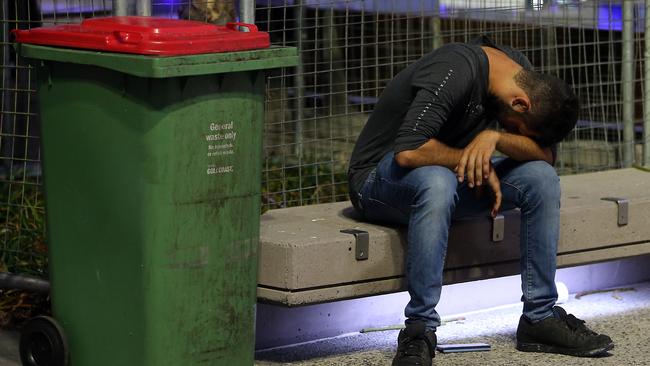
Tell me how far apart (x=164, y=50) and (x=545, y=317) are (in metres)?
1.85

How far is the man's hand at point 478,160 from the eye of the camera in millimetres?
4402

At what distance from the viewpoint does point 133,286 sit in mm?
3891

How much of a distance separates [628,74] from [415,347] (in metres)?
2.85

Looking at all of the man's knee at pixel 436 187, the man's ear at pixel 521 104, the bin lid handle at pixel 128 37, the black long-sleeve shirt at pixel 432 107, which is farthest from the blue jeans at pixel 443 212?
the bin lid handle at pixel 128 37

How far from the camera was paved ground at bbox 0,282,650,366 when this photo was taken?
4660 mm

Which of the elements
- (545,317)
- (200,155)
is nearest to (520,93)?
(545,317)

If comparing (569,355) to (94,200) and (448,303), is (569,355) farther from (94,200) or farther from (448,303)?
(94,200)

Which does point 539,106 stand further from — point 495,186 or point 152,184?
point 152,184

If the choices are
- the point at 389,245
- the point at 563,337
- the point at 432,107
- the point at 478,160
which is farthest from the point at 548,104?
the point at 563,337

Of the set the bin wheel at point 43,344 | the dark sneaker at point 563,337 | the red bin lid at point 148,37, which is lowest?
the dark sneaker at point 563,337

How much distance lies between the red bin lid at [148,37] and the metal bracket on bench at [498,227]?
4.24 ft

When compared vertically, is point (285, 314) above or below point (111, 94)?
below

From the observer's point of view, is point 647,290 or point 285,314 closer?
point 285,314

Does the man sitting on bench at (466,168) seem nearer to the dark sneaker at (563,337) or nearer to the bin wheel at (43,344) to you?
the dark sneaker at (563,337)
